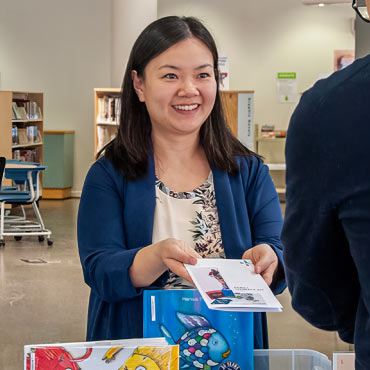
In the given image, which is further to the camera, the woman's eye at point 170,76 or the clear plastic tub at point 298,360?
the woman's eye at point 170,76

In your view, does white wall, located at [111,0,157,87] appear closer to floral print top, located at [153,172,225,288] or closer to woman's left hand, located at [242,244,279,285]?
floral print top, located at [153,172,225,288]

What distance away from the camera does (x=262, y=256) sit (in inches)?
71.2

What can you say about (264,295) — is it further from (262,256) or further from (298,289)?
(298,289)

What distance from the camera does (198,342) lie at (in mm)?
1670

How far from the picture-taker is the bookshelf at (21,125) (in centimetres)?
1234

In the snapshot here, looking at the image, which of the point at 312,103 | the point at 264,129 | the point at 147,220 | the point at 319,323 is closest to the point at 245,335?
the point at 147,220

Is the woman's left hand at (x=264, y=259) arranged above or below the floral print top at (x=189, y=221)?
below

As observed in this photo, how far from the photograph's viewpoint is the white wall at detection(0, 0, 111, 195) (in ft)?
50.5

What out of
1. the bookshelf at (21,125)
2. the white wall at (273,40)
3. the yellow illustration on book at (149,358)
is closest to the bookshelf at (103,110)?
the bookshelf at (21,125)

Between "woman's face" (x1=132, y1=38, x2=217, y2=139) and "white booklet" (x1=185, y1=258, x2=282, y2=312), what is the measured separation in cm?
40

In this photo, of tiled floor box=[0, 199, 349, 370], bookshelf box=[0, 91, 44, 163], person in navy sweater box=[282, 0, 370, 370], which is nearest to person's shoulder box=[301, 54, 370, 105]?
person in navy sweater box=[282, 0, 370, 370]

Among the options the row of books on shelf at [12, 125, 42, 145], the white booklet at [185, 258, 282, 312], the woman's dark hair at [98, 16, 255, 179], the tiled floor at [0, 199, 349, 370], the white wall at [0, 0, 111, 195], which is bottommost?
the tiled floor at [0, 199, 349, 370]

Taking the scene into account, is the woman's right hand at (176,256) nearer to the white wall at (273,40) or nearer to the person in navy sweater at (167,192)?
the person in navy sweater at (167,192)

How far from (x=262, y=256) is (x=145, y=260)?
0.26 meters
